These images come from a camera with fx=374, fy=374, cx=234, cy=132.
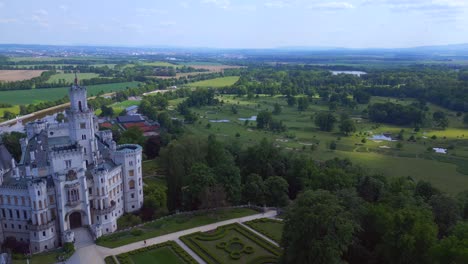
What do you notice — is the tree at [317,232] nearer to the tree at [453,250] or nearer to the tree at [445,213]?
the tree at [453,250]

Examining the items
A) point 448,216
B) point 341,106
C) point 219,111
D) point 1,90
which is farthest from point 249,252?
point 1,90

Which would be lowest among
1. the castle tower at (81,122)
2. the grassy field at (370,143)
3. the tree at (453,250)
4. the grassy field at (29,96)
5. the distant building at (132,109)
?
the grassy field at (370,143)

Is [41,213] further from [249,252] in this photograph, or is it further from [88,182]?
[249,252]

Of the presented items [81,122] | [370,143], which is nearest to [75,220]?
[81,122]

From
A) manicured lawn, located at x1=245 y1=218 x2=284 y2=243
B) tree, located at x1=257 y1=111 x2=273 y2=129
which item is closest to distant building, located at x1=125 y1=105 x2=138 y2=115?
tree, located at x1=257 y1=111 x2=273 y2=129

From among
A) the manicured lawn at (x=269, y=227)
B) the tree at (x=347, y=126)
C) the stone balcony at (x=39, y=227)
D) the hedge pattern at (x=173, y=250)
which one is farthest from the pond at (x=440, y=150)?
the stone balcony at (x=39, y=227)

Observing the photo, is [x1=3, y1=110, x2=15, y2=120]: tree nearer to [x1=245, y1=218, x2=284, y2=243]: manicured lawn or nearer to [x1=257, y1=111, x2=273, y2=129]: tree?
[x1=257, y1=111, x2=273, y2=129]: tree
